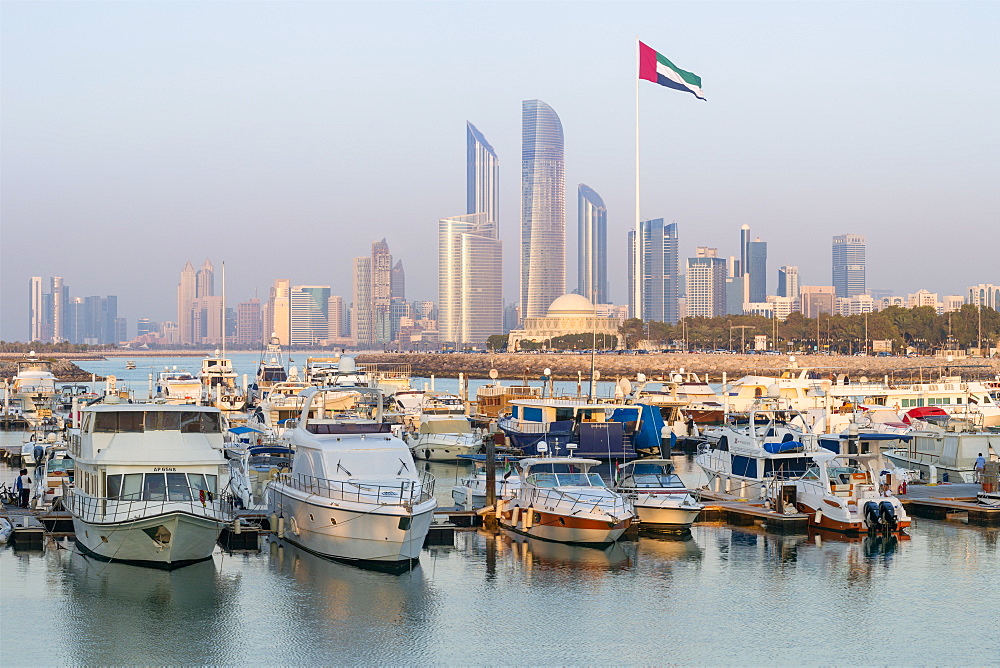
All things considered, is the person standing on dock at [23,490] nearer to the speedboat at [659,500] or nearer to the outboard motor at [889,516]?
the speedboat at [659,500]

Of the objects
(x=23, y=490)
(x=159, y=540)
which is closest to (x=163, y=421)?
(x=159, y=540)

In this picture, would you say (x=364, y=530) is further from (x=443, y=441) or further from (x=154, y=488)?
(x=443, y=441)

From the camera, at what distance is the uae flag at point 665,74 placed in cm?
10200

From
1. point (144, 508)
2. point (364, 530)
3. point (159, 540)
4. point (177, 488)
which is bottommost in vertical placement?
point (159, 540)

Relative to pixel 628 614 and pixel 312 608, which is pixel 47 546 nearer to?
pixel 312 608

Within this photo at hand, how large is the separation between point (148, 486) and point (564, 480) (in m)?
10.2

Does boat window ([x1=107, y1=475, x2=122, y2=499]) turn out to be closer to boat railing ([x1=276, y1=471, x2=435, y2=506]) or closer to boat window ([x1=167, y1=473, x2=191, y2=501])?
boat window ([x1=167, y1=473, x2=191, y2=501])

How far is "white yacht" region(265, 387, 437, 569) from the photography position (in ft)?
86.2

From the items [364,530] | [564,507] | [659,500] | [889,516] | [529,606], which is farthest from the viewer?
[659,500]

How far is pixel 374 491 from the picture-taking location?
1051 inches

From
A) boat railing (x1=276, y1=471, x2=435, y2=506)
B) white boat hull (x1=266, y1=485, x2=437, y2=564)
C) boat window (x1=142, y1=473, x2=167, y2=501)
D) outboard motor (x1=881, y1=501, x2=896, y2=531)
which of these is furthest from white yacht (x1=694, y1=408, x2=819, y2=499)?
boat window (x1=142, y1=473, x2=167, y2=501)

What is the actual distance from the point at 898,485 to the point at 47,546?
24151mm

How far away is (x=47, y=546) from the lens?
29.2 meters

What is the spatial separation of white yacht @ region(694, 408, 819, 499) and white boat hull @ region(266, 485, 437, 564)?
12.2m
